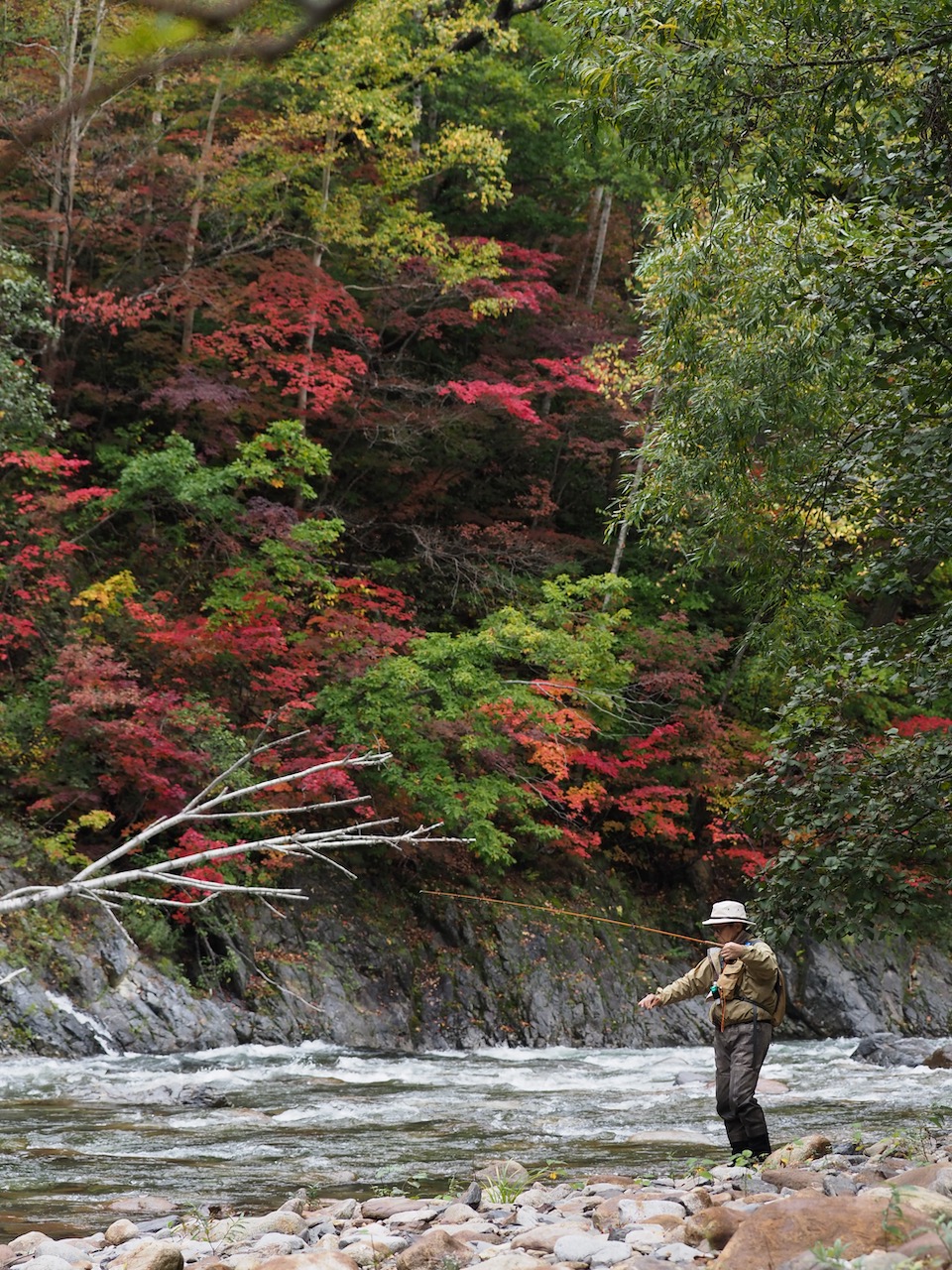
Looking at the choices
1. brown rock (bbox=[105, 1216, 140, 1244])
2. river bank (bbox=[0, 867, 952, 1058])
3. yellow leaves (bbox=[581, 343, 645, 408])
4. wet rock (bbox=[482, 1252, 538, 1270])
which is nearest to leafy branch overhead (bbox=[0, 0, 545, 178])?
wet rock (bbox=[482, 1252, 538, 1270])

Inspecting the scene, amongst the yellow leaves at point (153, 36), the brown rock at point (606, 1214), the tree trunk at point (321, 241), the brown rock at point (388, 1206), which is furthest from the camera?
the tree trunk at point (321, 241)

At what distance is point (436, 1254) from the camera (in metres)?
4.03

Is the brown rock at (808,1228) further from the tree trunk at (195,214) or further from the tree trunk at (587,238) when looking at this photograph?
the tree trunk at (587,238)

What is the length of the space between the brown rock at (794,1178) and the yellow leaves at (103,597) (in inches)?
382

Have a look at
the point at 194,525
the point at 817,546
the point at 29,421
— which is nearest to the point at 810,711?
the point at 817,546

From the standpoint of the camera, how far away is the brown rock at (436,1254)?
400 centimetres

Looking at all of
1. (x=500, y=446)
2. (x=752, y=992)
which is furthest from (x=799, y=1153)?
(x=500, y=446)

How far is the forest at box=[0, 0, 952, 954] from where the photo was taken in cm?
596

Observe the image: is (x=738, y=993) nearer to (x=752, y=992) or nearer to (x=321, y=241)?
(x=752, y=992)

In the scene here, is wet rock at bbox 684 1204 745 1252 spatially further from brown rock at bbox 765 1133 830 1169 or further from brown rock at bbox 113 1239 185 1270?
brown rock at bbox 113 1239 185 1270

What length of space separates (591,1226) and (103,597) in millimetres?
9686

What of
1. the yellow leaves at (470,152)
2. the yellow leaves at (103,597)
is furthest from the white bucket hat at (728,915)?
the yellow leaves at (470,152)

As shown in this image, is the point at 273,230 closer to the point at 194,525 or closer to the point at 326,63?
the point at 326,63

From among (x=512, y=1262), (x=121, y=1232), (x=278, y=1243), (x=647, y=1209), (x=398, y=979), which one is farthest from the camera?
(x=398, y=979)
